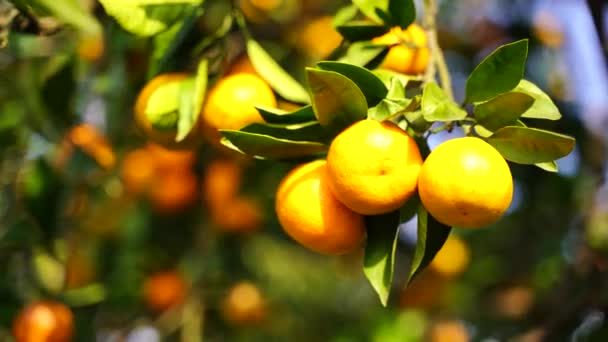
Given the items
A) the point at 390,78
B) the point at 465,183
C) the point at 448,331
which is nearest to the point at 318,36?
the point at 448,331

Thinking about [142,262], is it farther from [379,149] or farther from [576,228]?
[379,149]

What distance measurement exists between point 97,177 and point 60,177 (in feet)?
1.11

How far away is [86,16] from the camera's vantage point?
120 cm

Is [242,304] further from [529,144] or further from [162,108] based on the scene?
[529,144]

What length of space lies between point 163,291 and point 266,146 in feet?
4.39

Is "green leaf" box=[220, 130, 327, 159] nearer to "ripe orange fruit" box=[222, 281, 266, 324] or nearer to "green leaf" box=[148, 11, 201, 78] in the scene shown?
"green leaf" box=[148, 11, 201, 78]

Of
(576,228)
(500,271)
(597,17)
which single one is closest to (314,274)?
(500,271)

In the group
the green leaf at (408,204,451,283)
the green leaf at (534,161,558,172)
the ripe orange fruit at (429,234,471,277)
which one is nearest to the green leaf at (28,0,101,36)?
the green leaf at (408,204,451,283)

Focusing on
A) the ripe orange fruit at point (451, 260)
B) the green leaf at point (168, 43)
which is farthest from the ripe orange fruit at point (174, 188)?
the green leaf at point (168, 43)

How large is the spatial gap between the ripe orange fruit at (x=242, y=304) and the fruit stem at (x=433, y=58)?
1268 mm

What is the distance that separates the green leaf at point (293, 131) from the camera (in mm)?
1042

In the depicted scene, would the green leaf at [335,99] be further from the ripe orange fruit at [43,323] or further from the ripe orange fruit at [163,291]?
the ripe orange fruit at [163,291]

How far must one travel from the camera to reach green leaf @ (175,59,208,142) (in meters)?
1.12

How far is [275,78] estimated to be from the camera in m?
1.19
